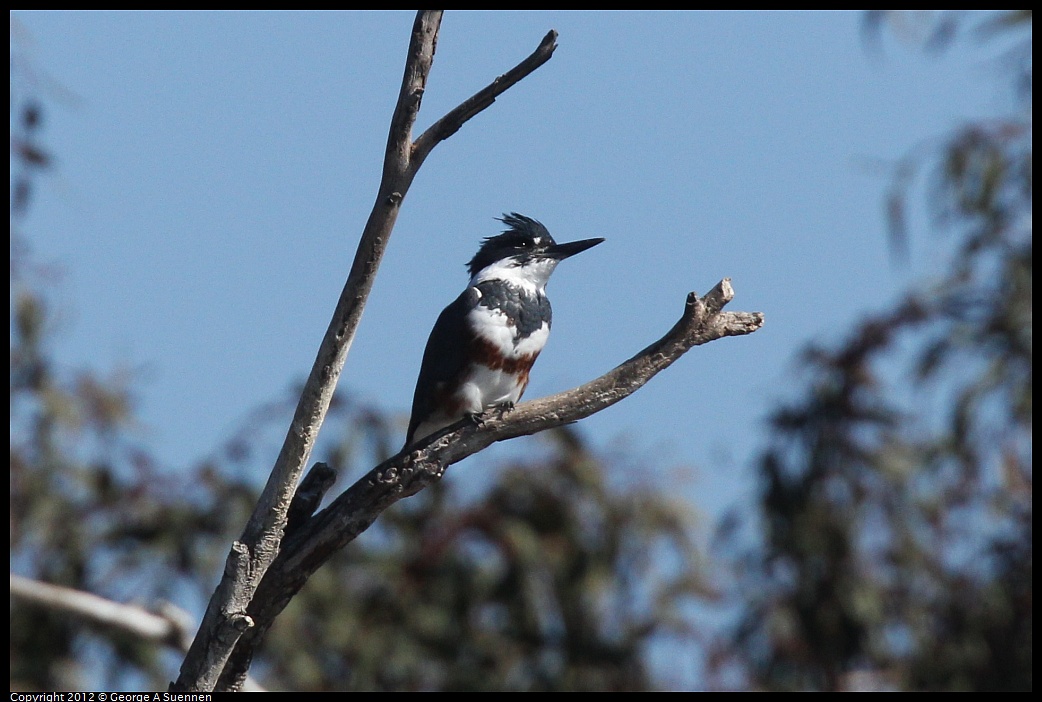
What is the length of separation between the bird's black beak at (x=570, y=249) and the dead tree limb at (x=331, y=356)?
153 centimetres

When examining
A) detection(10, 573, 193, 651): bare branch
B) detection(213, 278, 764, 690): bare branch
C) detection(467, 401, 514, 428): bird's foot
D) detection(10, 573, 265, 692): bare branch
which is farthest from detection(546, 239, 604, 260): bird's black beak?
detection(10, 573, 193, 651): bare branch

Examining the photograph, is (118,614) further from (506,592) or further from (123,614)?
(506,592)

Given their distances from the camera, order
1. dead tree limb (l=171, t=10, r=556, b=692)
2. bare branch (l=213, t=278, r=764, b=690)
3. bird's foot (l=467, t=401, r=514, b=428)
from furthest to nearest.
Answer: bird's foot (l=467, t=401, r=514, b=428), bare branch (l=213, t=278, r=764, b=690), dead tree limb (l=171, t=10, r=556, b=692)

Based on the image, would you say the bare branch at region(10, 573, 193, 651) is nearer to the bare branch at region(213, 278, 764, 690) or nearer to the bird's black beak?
the bare branch at region(213, 278, 764, 690)

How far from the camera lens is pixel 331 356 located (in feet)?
10.2

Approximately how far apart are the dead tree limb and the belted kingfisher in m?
1.04

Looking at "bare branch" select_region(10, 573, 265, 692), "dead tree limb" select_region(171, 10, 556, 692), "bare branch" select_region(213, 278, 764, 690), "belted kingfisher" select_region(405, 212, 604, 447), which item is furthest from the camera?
"bare branch" select_region(10, 573, 265, 692)

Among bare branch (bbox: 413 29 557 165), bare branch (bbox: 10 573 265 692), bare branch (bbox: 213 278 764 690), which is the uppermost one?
bare branch (bbox: 413 29 557 165)

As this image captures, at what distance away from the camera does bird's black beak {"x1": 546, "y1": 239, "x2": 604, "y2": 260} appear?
4.60 metres

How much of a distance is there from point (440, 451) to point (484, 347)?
0.89 meters

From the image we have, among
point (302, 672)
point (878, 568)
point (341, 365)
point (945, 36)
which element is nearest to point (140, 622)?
point (302, 672)

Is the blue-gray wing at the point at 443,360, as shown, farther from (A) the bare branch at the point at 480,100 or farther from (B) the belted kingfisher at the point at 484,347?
(A) the bare branch at the point at 480,100

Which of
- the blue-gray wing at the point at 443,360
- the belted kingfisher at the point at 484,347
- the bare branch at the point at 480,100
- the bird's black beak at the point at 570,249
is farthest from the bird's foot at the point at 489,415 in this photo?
the bird's black beak at the point at 570,249

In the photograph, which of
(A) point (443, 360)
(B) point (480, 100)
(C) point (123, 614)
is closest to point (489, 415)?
(A) point (443, 360)
